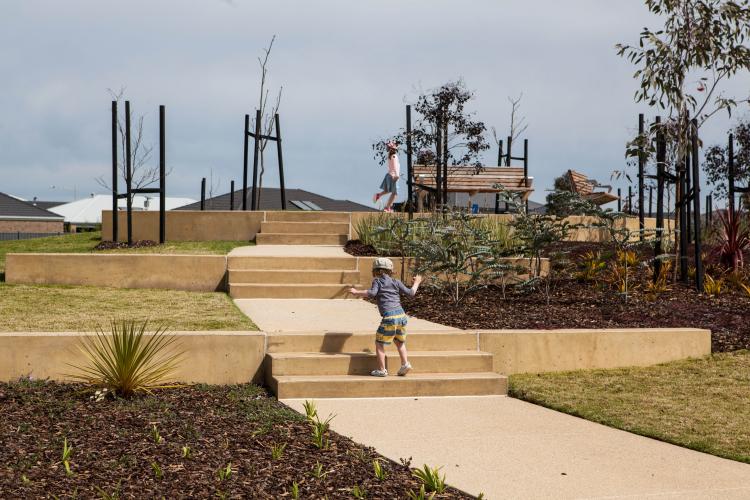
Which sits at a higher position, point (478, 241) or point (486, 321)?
point (478, 241)

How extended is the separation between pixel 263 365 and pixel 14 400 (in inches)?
86.5

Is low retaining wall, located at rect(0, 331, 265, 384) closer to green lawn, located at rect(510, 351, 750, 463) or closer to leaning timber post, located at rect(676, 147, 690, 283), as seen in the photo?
green lawn, located at rect(510, 351, 750, 463)

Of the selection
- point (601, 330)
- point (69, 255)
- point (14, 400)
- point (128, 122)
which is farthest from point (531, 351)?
point (128, 122)

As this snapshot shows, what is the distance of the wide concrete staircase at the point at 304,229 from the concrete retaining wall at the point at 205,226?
29 centimetres

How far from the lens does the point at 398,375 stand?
7.84 metres

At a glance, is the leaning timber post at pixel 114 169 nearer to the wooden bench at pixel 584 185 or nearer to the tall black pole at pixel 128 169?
the tall black pole at pixel 128 169

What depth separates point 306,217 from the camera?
16969 millimetres

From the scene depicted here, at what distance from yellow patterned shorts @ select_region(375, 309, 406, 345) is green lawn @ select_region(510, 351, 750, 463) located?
4.02 feet

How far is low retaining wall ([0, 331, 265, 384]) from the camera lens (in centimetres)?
749

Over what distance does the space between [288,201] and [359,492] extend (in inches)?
1247

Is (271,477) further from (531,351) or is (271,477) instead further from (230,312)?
(230,312)

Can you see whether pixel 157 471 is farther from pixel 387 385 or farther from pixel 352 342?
pixel 352 342

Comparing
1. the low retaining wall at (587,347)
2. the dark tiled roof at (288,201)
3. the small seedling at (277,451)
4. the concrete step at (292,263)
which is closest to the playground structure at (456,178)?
the concrete step at (292,263)

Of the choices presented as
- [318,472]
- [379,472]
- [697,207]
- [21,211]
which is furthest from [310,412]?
[21,211]
